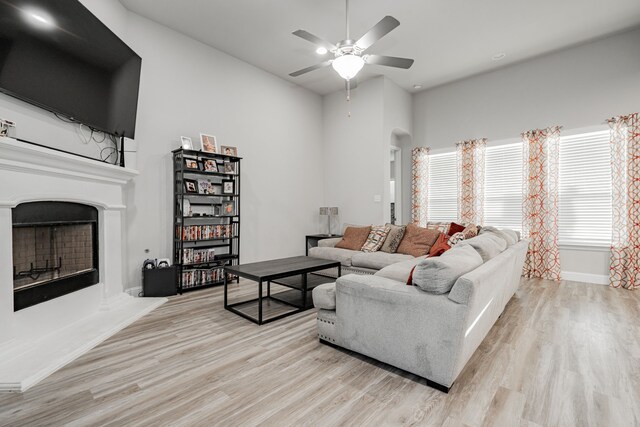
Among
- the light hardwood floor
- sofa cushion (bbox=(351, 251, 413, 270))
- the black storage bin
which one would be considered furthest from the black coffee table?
the black storage bin

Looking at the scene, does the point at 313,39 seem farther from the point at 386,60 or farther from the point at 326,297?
the point at 326,297

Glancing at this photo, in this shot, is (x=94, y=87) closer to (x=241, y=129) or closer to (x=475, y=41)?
(x=241, y=129)

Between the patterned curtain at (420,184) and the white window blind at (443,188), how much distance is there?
0.10m

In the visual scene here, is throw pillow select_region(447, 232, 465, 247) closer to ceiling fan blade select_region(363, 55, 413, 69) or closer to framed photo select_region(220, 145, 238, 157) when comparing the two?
ceiling fan blade select_region(363, 55, 413, 69)

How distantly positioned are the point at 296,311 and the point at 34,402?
203cm

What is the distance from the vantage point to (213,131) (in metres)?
4.61

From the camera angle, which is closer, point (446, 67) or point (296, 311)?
point (296, 311)

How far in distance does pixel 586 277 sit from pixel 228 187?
17.9ft

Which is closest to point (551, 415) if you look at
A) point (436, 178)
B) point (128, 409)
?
point (128, 409)

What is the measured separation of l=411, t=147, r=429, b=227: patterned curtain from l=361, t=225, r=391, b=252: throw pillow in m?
1.53

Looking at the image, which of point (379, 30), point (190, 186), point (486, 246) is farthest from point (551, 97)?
point (190, 186)

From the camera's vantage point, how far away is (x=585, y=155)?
455 cm

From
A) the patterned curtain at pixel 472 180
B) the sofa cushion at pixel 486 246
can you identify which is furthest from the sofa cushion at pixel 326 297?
the patterned curtain at pixel 472 180

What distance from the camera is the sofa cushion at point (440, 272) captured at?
183cm
